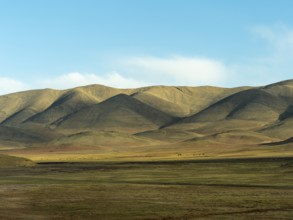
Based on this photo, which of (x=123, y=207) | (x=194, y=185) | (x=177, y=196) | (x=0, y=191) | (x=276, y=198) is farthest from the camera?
(x=194, y=185)

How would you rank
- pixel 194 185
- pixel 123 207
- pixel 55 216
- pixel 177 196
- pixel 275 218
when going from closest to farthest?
pixel 275 218, pixel 55 216, pixel 123 207, pixel 177 196, pixel 194 185

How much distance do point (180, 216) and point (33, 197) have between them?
18.7m

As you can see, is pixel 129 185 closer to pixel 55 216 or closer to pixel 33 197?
pixel 33 197

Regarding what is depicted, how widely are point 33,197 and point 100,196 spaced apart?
6.09 meters

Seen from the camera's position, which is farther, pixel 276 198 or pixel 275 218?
pixel 276 198

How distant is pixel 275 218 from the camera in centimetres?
3984

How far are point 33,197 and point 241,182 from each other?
26.1m

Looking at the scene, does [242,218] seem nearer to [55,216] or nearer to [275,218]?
[275,218]

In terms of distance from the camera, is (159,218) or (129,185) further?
(129,185)

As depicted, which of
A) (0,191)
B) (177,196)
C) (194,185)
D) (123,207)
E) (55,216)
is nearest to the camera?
(55,216)


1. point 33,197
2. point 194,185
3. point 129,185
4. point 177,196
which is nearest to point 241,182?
point 194,185

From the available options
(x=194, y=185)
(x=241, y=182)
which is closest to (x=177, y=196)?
(x=194, y=185)

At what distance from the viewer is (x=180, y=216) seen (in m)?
42.1

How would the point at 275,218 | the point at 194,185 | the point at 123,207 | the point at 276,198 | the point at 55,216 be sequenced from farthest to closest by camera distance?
the point at 194,185, the point at 276,198, the point at 123,207, the point at 55,216, the point at 275,218
